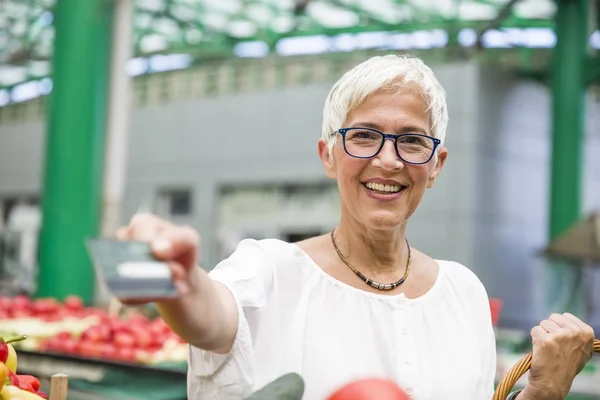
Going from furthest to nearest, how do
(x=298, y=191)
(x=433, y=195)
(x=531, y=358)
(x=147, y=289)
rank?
(x=298, y=191)
(x=433, y=195)
(x=531, y=358)
(x=147, y=289)

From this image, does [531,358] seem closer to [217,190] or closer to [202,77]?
[217,190]

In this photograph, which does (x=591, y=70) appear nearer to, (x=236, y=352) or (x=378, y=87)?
(x=378, y=87)

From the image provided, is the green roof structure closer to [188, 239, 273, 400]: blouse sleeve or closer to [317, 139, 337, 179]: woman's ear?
[317, 139, 337, 179]: woman's ear

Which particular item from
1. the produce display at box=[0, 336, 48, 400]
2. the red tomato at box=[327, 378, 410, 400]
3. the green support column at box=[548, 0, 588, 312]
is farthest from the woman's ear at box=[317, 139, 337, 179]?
the green support column at box=[548, 0, 588, 312]

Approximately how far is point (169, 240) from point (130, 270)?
82 millimetres

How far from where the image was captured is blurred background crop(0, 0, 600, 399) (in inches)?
525

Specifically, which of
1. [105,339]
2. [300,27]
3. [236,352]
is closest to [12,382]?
[236,352]

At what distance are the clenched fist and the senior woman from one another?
13.2 inches

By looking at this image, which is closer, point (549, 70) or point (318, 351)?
point (318, 351)

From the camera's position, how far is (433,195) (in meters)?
13.4

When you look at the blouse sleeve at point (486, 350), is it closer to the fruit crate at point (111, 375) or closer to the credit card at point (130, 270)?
the credit card at point (130, 270)

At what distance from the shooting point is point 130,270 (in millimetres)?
940

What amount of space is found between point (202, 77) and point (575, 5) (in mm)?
8110

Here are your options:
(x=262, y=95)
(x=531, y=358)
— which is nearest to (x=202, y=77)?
(x=262, y=95)
